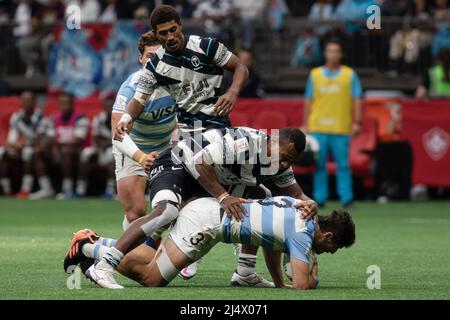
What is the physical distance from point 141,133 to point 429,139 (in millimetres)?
10694

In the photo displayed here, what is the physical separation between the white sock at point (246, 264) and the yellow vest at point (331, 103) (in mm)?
9357

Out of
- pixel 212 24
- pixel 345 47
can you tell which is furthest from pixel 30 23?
pixel 345 47

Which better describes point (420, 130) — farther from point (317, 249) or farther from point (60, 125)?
point (317, 249)

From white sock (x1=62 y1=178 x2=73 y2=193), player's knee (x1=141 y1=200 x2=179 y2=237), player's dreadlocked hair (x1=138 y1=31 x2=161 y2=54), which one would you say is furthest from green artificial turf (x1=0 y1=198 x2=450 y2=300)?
player's dreadlocked hair (x1=138 y1=31 x2=161 y2=54)

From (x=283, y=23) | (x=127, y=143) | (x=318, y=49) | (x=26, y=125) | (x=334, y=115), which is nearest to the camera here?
(x=127, y=143)

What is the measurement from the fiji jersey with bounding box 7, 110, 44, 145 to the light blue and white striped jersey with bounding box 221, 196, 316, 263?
13.4 meters

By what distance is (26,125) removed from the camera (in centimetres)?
2302

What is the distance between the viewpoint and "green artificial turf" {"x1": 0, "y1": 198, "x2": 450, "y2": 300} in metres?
9.48

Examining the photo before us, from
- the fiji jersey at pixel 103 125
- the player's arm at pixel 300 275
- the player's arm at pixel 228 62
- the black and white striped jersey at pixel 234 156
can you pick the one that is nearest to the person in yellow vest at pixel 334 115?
the fiji jersey at pixel 103 125

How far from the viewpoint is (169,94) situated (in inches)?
455

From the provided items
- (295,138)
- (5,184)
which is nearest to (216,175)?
(295,138)

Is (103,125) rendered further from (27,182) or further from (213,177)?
(213,177)

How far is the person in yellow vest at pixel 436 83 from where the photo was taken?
2252 centimetres

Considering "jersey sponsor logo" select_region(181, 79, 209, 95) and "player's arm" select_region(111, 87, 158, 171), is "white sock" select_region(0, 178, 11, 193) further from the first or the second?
"jersey sponsor logo" select_region(181, 79, 209, 95)
